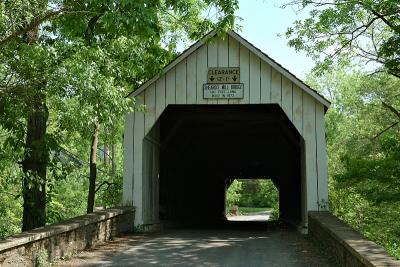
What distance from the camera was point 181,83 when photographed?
1199cm

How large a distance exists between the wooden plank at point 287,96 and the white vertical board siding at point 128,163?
362cm

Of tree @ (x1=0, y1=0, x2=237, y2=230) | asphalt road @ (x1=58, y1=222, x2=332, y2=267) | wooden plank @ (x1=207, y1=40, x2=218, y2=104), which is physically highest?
wooden plank @ (x1=207, y1=40, x2=218, y2=104)

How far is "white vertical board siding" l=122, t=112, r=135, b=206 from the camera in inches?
469

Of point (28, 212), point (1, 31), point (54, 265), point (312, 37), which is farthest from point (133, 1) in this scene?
point (312, 37)

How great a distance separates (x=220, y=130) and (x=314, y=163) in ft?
23.1

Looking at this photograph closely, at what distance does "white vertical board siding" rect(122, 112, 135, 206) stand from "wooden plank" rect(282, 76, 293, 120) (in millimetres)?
3623

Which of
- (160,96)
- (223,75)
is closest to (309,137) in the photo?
(223,75)

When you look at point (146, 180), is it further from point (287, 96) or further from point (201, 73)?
point (287, 96)

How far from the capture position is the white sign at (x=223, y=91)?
11.8 metres

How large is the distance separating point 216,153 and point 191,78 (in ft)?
37.1

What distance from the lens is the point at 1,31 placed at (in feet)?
20.0

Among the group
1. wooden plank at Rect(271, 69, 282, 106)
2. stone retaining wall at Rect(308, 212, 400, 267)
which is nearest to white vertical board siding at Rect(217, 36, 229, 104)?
wooden plank at Rect(271, 69, 282, 106)

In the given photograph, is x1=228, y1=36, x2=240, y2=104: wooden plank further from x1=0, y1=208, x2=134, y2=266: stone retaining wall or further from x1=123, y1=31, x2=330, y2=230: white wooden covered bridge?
x1=0, y1=208, x2=134, y2=266: stone retaining wall

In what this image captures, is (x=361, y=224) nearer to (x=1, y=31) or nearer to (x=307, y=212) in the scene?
(x=307, y=212)
